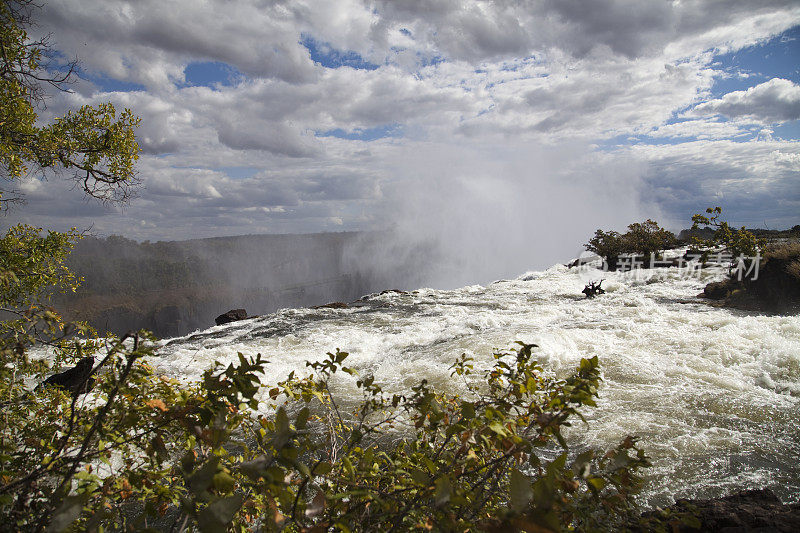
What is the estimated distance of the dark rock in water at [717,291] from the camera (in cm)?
1320

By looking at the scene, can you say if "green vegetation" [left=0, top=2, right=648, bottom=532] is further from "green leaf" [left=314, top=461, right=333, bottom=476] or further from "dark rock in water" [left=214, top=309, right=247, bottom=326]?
"dark rock in water" [left=214, top=309, right=247, bottom=326]

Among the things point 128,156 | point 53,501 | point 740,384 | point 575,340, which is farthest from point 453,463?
point 575,340

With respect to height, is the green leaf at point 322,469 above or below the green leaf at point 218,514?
below

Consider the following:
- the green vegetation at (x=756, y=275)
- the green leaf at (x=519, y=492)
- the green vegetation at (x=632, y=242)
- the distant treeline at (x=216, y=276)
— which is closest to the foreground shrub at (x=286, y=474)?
the green leaf at (x=519, y=492)

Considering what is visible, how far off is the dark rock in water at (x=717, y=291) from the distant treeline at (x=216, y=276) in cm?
3436

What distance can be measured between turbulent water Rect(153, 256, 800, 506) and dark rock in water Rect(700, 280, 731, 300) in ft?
2.14

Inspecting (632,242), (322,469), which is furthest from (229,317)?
(632,242)

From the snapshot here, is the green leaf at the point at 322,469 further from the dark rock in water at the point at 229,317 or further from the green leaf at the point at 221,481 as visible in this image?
the dark rock in water at the point at 229,317

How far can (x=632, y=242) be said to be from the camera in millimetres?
24375

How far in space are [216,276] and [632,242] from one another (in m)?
52.1

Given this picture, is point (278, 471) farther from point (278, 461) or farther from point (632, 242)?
point (632, 242)

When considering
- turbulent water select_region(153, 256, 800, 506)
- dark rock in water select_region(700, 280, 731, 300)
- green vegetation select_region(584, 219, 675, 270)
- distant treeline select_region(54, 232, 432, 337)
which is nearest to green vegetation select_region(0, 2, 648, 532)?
turbulent water select_region(153, 256, 800, 506)

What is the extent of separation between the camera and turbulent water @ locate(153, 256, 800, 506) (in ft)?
14.9

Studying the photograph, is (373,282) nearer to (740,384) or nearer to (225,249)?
(225,249)
